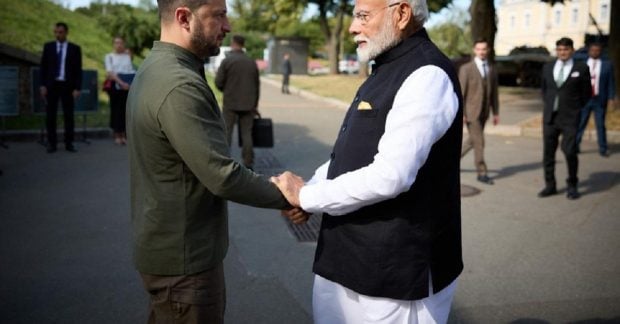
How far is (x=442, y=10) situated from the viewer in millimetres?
42406

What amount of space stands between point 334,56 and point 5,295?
4031 cm

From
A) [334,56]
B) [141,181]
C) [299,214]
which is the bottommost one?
[299,214]

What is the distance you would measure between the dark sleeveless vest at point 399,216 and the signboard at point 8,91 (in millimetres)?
10691

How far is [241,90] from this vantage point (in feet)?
30.9

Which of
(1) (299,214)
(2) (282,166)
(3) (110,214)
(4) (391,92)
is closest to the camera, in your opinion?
(4) (391,92)

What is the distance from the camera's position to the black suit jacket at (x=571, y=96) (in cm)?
812

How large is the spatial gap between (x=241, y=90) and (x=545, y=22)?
72.1 metres

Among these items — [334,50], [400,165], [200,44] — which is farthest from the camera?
[334,50]

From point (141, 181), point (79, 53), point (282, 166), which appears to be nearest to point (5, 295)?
point (141, 181)

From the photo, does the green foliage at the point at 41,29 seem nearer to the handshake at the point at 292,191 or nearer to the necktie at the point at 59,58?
the necktie at the point at 59,58

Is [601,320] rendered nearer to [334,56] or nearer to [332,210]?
[332,210]

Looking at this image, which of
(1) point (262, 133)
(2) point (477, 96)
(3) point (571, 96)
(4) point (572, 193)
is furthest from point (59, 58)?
(4) point (572, 193)

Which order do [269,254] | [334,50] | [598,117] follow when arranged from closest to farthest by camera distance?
1. [269,254]
2. [598,117]
3. [334,50]

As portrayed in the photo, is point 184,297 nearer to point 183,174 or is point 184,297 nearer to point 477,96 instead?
point 183,174
